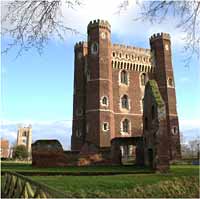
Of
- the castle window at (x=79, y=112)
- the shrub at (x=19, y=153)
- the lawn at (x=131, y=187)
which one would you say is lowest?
the lawn at (x=131, y=187)

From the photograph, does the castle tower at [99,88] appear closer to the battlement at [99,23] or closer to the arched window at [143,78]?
the battlement at [99,23]

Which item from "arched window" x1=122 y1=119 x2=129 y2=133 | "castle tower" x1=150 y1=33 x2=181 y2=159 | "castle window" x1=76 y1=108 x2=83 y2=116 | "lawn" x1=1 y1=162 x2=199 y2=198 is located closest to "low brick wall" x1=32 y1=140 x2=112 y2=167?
"arched window" x1=122 y1=119 x2=129 y2=133

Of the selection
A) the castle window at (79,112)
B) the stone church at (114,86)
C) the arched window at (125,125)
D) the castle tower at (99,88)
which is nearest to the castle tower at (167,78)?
the stone church at (114,86)

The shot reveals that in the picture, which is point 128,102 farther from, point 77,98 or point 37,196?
point 37,196

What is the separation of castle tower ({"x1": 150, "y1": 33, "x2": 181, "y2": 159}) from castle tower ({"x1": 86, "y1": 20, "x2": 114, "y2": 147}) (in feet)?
26.0

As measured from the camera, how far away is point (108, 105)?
117 feet

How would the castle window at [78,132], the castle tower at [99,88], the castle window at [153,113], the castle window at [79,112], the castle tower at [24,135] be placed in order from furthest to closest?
the castle tower at [24,135], the castle window at [79,112], the castle window at [78,132], the castle tower at [99,88], the castle window at [153,113]

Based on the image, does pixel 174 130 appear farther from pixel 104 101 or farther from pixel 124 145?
pixel 124 145

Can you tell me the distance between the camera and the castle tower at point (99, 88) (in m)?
34.1

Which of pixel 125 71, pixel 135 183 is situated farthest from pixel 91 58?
pixel 135 183

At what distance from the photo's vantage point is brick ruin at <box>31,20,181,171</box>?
32.6 m

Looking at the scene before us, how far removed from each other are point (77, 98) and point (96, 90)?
637cm

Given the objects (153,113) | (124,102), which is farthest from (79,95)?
(153,113)

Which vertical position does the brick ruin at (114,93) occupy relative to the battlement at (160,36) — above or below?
below
